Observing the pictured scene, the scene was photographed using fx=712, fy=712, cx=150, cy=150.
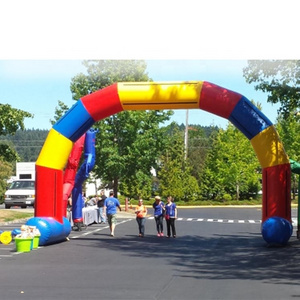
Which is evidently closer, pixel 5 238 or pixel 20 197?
pixel 5 238

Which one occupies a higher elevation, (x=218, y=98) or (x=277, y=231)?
(x=218, y=98)

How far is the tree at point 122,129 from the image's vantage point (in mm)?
40062

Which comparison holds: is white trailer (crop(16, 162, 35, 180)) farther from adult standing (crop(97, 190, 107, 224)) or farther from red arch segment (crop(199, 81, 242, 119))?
red arch segment (crop(199, 81, 242, 119))

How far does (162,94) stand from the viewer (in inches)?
789

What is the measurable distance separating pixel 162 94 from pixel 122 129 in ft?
68.4

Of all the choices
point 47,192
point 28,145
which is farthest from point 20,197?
point 28,145

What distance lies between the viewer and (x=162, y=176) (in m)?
61.9

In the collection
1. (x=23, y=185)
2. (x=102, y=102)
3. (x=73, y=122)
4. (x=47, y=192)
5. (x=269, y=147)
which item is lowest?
(x=47, y=192)

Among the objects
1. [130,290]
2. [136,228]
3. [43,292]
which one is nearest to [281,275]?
[130,290]

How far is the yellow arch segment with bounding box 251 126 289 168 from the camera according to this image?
20.1 meters

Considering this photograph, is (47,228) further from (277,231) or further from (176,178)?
(176,178)

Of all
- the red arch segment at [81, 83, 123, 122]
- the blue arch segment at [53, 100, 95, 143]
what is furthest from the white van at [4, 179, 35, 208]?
the red arch segment at [81, 83, 123, 122]

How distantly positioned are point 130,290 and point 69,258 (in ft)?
17.8

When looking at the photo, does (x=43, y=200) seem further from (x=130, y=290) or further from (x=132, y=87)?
(x=130, y=290)
